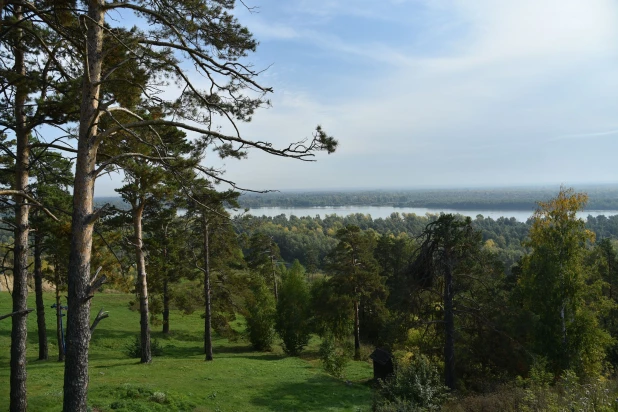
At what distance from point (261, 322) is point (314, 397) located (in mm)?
9812

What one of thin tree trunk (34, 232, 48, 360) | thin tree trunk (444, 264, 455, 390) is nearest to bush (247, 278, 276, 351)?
thin tree trunk (34, 232, 48, 360)

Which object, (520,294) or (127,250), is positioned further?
(520,294)

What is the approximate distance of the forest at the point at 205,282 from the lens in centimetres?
592

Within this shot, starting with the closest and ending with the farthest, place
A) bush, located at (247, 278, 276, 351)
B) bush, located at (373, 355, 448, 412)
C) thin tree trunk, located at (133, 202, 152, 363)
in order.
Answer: bush, located at (373, 355, 448, 412)
thin tree trunk, located at (133, 202, 152, 363)
bush, located at (247, 278, 276, 351)

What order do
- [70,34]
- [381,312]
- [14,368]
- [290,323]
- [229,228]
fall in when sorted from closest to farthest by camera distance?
[70,34]
[14,368]
[229,228]
[290,323]
[381,312]

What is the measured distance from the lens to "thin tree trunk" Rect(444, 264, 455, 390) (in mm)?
13023

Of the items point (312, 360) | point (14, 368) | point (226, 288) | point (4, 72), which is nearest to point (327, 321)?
point (312, 360)

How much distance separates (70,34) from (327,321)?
21208 millimetres

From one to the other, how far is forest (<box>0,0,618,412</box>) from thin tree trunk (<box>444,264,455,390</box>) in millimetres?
41

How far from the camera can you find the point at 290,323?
22422 mm

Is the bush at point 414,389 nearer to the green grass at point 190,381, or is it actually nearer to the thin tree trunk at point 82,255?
the green grass at point 190,381

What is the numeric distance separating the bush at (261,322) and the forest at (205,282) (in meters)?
0.12

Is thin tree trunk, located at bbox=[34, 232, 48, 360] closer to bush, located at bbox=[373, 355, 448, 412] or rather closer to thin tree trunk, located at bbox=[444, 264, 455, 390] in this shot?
bush, located at bbox=[373, 355, 448, 412]

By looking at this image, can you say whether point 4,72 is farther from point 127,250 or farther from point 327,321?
point 327,321
